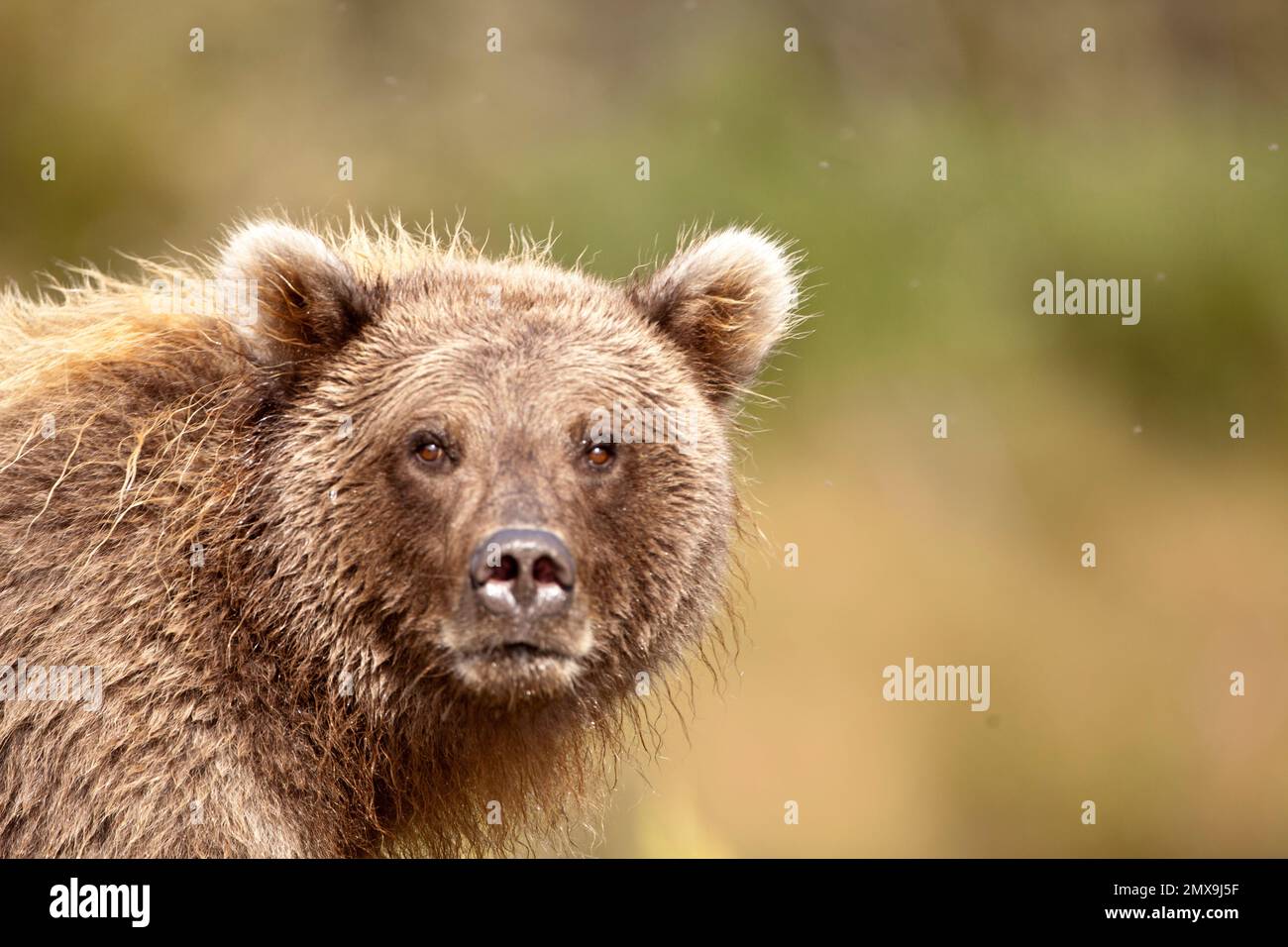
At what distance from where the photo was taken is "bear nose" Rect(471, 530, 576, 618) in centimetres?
707

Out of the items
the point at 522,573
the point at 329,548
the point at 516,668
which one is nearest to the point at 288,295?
the point at 329,548

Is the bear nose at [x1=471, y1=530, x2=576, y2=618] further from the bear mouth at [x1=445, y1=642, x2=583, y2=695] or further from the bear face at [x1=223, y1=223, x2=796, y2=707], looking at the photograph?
the bear mouth at [x1=445, y1=642, x2=583, y2=695]

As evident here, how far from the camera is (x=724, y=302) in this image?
29.6 ft

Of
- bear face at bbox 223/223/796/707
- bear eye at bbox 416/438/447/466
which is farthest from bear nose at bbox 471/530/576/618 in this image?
bear eye at bbox 416/438/447/466

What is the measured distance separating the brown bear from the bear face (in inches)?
0.6

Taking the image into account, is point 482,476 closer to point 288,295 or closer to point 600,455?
point 600,455

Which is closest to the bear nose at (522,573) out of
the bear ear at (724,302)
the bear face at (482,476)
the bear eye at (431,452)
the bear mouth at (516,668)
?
the bear face at (482,476)

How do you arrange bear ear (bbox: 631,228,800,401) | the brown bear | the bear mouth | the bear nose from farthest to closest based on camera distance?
1. bear ear (bbox: 631,228,800,401)
2. the bear mouth
3. the brown bear
4. the bear nose

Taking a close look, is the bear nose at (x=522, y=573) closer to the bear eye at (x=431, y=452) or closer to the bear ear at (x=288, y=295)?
the bear eye at (x=431, y=452)

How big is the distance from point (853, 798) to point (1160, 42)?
40.7 ft

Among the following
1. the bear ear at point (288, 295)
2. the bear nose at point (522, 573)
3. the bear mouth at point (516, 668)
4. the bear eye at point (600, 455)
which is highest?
the bear ear at point (288, 295)

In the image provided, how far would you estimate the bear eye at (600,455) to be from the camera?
25.7 ft

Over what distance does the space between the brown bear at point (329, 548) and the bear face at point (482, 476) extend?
0.05 ft

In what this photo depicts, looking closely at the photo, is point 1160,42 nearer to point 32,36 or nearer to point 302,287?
point 32,36
